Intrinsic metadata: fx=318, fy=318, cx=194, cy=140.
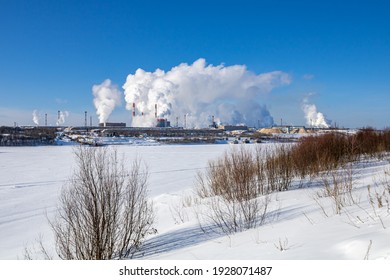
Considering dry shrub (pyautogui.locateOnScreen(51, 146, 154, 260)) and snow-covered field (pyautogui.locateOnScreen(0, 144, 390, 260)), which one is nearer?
snow-covered field (pyautogui.locateOnScreen(0, 144, 390, 260))

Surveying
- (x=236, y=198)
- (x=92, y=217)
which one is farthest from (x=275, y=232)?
(x=236, y=198)

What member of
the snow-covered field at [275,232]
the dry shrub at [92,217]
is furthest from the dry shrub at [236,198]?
the dry shrub at [92,217]

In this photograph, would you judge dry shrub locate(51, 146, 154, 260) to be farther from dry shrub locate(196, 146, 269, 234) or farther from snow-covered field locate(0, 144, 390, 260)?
dry shrub locate(196, 146, 269, 234)

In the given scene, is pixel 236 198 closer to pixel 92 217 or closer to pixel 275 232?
pixel 275 232

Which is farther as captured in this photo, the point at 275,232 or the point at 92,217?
the point at 92,217

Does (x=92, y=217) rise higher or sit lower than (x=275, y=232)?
higher

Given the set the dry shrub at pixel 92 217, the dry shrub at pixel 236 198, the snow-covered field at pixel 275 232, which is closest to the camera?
the snow-covered field at pixel 275 232

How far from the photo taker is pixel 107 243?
566cm

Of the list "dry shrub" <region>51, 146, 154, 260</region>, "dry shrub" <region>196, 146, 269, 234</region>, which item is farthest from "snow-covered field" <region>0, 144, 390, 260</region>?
"dry shrub" <region>51, 146, 154, 260</region>

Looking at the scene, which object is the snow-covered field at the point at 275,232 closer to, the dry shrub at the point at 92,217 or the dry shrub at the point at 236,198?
the dry shrub at the point at 236,198

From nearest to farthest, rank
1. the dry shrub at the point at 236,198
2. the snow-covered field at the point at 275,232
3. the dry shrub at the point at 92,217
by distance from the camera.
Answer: the snow-covered field at the point at 275,232, the dry shrub at the point at 92,217, the dry shrub at the point at 236,198

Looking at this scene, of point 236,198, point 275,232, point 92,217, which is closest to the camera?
point 275,232

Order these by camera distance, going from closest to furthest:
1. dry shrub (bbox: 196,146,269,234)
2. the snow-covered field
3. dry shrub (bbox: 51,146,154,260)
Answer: the snow-covered field, dry shrub (bbox: 51,146,154,260), dry shrub (bbox: 196,146,269,234)

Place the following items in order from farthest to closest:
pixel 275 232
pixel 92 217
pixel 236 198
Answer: pixel 236 198
pixel 92 217
pixel 275 232
